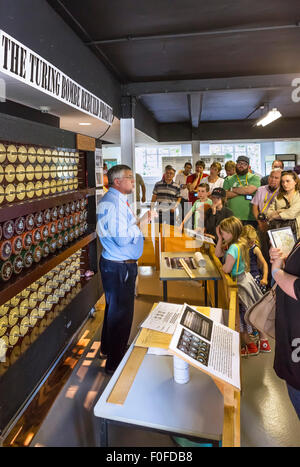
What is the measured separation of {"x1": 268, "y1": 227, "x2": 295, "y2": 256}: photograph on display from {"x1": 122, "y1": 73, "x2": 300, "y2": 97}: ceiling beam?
4.66 m

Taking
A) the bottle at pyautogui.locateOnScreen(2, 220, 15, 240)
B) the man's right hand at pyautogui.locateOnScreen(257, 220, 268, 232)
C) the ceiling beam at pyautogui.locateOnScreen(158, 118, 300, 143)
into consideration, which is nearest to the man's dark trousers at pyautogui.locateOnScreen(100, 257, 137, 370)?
the bottle at pyautogui.locateOnScreen(2, 220, 15, 240)

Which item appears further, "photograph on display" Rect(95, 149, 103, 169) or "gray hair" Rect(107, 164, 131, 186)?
"photograph on display" Rect(95, 149, 103, 169)

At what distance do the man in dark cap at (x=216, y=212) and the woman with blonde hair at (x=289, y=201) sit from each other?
65 cm

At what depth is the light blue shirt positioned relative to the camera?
9.61ft

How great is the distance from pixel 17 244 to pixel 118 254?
2.75 ft

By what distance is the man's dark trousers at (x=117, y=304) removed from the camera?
304cm

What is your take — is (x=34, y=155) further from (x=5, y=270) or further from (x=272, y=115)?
(x=272, y=115)

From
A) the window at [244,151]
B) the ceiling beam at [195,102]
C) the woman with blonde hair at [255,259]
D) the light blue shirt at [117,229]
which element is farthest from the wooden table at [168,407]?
the window at [244,151]

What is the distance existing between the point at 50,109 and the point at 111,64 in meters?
1.61

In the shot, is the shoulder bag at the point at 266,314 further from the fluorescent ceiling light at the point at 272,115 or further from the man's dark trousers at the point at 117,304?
the fluorescent ceiling light at the point at 272,115

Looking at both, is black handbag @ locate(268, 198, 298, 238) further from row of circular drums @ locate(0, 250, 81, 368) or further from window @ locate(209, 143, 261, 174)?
window @ locate(209, 143, 261, 174)

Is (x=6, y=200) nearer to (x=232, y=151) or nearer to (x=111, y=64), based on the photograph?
(x=111, y=64)

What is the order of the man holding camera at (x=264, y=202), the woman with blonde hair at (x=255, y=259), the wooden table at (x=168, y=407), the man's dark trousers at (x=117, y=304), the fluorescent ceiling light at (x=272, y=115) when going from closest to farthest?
the wooden table at (x=168, y=407) → the man's dark trousers at (x=117, y=304) → the woman with blonde hair at (x=255, y=259) → the man holding camera at (x=264, y=202) → the fluorescent ceiling light at (x=272, y=115)

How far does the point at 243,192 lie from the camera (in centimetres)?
560
